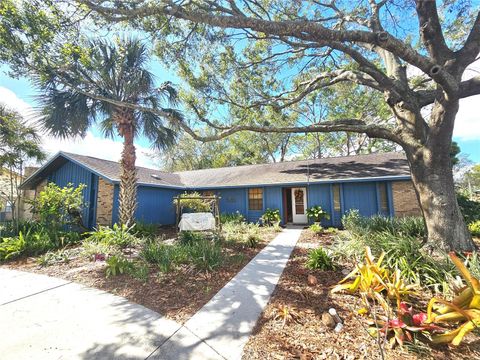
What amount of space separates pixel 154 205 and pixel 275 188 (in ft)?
23.8

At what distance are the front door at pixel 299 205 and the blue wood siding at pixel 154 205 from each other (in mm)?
7727

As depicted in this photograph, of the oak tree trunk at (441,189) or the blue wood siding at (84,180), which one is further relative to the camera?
the blue wood siding at (84,180)

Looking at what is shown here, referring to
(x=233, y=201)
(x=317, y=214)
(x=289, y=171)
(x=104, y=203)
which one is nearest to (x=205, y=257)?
(x=317, y=214)

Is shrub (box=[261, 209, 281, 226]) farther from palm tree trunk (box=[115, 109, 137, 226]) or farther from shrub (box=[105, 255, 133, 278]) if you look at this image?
shrub (box=[105, 255, 133, 278])

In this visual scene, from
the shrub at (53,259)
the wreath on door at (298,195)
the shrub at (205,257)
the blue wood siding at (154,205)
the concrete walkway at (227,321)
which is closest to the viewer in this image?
the concrete walkway at (227,321)

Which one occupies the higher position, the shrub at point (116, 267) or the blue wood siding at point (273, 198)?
the blue wood siding at point (273, 198)

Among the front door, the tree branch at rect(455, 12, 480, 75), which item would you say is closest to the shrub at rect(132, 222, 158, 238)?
the front door

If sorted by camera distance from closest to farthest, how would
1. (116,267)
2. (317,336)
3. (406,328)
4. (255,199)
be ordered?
(406,328) → (317,336) → (116,267) → (255,199)

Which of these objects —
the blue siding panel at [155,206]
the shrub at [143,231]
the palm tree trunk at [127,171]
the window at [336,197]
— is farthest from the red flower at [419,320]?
the blue siding panel at [155,206]

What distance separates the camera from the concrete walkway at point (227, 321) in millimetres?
2375

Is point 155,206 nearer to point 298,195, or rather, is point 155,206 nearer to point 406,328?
point 298,195

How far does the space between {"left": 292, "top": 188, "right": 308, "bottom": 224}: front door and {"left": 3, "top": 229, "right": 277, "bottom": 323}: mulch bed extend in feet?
24.5

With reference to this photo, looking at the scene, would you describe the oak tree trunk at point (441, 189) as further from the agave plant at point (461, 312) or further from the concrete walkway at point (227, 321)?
the concrete walkway at point (227, 321)

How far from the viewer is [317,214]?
11.0m
